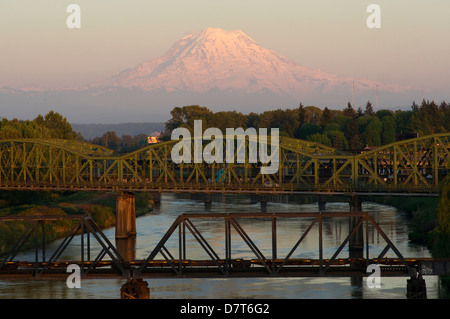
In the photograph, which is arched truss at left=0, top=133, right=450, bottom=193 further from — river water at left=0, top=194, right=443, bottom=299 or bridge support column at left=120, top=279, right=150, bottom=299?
bridge support column at left=120, top=279, right=150, bottom=299

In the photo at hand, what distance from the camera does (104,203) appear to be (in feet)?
568

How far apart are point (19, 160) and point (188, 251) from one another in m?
68.4

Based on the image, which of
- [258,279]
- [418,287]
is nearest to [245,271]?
[418,287]

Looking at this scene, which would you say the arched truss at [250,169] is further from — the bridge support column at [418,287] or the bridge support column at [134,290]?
the bridge support column at [134,290]

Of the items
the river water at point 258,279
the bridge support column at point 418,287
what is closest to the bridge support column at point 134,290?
the river water at point 258,279

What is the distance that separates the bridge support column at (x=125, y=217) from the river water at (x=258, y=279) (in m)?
1.68

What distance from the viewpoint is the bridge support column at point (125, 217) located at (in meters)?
140

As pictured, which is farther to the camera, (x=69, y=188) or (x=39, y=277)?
(x=69, y=188)

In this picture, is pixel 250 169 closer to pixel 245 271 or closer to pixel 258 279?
pixel 258 279

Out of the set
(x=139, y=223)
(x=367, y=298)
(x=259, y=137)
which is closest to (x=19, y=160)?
(x=139, y=223)

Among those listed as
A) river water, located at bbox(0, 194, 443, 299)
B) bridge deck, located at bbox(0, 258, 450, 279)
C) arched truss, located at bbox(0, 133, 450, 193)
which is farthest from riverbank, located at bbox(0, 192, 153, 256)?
bridge deck, located at bbox(0, 258, 450, 279)

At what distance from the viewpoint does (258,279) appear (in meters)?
96.1
